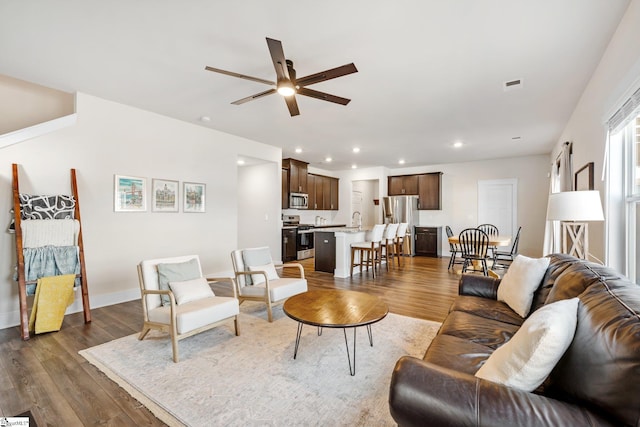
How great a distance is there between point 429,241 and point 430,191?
1407 millimetres

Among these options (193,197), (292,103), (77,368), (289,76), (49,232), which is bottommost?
(77,368)

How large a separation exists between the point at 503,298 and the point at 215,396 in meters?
2.37

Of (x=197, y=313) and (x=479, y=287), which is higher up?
(x=479, y=287)

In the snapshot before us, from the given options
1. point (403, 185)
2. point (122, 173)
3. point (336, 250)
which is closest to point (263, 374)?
point (122, 173)

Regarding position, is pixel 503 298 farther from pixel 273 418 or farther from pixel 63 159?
pixel 63 159

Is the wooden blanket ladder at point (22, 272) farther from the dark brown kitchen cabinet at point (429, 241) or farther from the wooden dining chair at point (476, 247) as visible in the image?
the dark brown kitchen cabinet at point (429, 241)

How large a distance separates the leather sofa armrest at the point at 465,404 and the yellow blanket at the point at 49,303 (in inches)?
140

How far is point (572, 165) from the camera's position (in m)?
4.06

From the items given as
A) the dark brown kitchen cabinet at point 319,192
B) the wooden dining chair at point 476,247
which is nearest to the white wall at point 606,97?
the wooden dining chair at point 476,247

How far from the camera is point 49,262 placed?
311 centimetres

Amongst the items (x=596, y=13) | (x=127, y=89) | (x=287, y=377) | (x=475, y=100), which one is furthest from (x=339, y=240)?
(x=596, y=13)

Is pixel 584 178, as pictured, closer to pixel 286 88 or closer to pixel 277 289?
pixel 286 88

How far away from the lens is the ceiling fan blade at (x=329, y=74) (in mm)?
2253

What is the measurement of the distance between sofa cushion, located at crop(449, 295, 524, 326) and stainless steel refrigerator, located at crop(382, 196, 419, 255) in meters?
5.67
